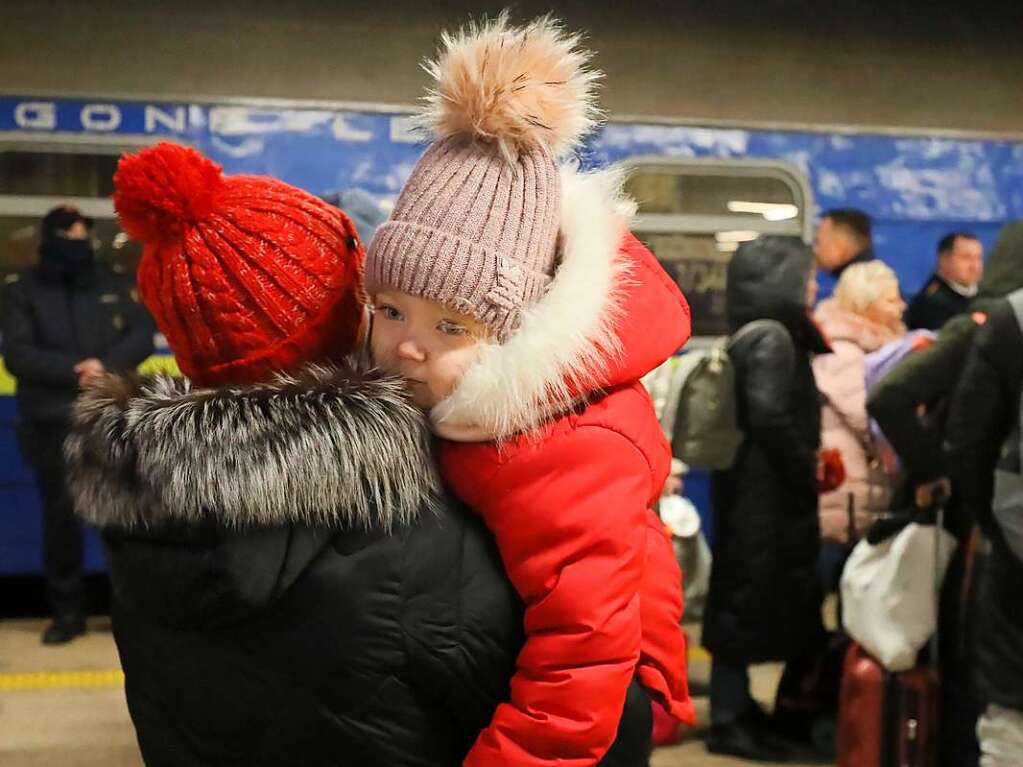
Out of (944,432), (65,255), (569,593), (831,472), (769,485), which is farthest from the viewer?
(65,255)

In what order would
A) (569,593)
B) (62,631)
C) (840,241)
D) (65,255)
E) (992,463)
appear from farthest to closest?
1. (840,241)
2. (62,631)
3. (65,255)
4. (992,463)
5. (569,593)

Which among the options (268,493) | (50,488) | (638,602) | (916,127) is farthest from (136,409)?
(916,127)

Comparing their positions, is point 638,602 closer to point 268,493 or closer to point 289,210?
point 268,493

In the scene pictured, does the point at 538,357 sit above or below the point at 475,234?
below

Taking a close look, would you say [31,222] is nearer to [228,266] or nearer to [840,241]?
[840,241]

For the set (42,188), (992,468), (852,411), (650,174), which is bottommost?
(852,411)

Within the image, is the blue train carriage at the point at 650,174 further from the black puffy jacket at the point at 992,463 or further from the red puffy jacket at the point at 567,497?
the red puffy jacket at the point at 567,497

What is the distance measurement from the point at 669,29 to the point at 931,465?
3.27 metres

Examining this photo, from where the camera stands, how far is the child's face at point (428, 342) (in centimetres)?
112

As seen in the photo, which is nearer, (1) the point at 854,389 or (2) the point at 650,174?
(1) the point at 854,389

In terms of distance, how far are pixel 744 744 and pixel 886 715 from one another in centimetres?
91

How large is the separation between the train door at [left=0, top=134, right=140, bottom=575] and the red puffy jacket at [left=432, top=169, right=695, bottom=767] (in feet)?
13.9

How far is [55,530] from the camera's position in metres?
5.06

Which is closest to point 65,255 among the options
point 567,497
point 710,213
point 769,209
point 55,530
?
point 55,530
